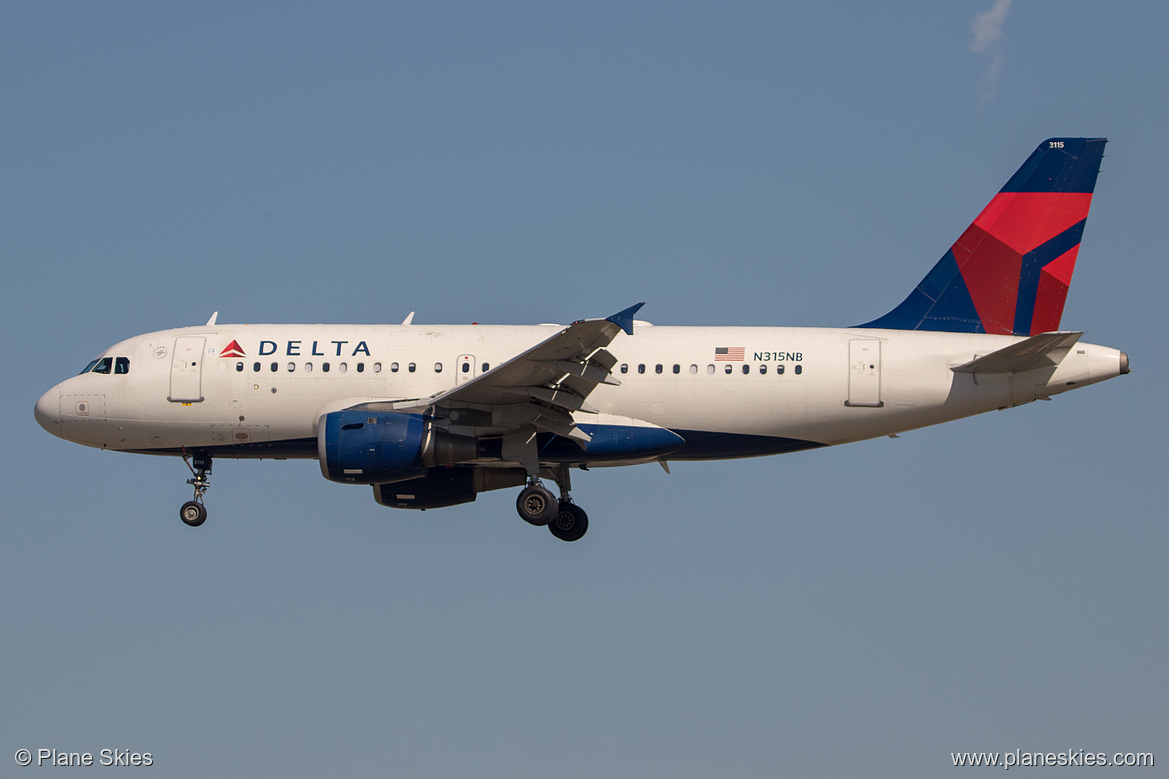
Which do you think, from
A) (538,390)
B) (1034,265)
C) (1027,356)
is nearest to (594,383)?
(538,390)

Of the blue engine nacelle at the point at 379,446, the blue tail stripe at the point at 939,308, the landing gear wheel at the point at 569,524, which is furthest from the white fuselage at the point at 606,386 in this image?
the landing gear wheel at the point at 569,524

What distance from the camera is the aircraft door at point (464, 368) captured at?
36.8 m

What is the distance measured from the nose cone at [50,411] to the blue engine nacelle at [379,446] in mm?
7735

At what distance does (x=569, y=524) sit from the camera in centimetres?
3841

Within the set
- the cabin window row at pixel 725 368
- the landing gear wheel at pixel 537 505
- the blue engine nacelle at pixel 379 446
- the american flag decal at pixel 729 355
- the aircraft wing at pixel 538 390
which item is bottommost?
the landing gear wheel at pixel 537 505

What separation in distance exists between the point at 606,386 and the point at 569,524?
400 cm

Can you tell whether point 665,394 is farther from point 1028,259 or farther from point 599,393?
point 1028,259

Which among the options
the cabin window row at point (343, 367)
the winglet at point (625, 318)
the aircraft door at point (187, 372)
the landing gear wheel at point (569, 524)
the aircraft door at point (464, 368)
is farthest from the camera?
the landing gear wheel at point (569, 524)

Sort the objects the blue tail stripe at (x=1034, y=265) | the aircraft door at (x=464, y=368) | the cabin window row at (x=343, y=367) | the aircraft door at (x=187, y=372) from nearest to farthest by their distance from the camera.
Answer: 1. the aircraft door at (x=464, y=368)
2. the cabin window row at (x=343, y=367)
3. the blue tail stripe at (x=1034, y=265)
4. the aircraft door at (x=187, y=372)

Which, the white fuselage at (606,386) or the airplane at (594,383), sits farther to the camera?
the white fuselage at (606,386)

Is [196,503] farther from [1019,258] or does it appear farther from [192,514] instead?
[1019,258]

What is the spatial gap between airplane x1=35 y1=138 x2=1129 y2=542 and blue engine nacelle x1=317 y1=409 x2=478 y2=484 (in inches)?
1.7

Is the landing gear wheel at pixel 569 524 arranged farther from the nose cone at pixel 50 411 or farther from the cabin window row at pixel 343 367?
the nose cone at pixel 50 411

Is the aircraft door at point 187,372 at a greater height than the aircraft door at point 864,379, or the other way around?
the aircraft door at point 187,372
